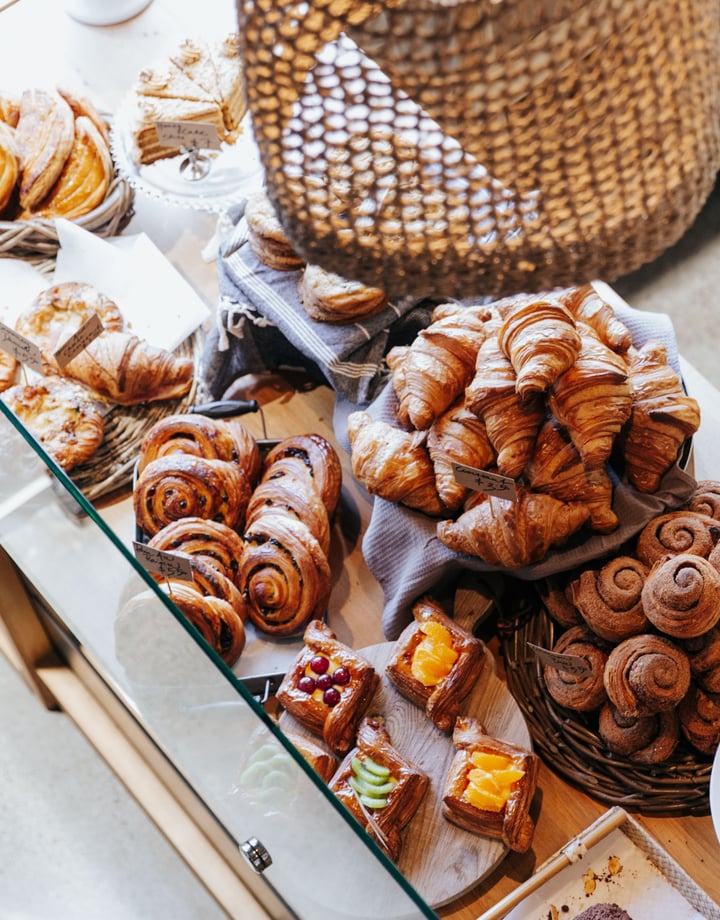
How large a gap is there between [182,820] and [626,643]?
949 mm

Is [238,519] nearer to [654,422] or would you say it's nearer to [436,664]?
Answer: [436,664]

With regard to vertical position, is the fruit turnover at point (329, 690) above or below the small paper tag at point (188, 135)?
below

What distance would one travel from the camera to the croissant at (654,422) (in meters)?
1.65

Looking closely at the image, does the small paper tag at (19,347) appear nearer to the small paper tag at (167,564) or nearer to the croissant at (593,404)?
the small paper tag at (167,564)

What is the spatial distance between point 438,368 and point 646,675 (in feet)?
2.03

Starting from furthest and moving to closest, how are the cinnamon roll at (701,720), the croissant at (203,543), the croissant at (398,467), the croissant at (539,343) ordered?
the croissant at (203,543) < the croissant at (398,467) < the cinnamon roll at (701,720) < the croissant at (539,343)

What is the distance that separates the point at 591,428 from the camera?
1.58 m

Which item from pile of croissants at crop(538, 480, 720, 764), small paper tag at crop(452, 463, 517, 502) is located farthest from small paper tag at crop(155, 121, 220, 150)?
pile of croissants at crop(538, 480, 720, 764)

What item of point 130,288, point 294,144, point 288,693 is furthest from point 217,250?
point 294,144

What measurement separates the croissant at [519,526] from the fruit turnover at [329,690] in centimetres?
30

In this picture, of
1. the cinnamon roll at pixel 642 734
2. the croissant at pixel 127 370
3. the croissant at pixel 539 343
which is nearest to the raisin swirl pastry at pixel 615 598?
the cinnamon roll at pixel 642 734

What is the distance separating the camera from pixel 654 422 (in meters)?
1.65

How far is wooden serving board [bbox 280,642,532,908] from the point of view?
63.4 inches

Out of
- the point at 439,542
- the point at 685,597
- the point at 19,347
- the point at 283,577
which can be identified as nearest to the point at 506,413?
the point at 439,542
